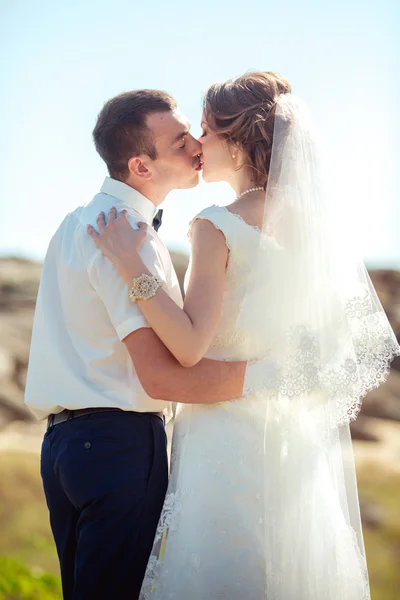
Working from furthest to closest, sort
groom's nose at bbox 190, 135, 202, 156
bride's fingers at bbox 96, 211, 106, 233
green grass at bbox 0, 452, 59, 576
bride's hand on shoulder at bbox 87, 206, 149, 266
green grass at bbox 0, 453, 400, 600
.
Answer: green grass at bbox 0, 452, 59, 576 → green grass at bbox 0, 453, 400, 600 → groom's nose at bbox 190, 135, 202, 156 → bride's fingers at bbox 96, 211, 106, 233 → bride's hand on shoulder at bbox 87, 206, 149, 266

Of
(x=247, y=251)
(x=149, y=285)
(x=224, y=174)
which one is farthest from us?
(x=224, y=174)

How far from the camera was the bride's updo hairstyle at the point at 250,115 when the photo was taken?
299cm

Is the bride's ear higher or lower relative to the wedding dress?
higher

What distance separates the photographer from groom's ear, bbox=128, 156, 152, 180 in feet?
10.3

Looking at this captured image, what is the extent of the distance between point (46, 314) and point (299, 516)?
1307 millimetres

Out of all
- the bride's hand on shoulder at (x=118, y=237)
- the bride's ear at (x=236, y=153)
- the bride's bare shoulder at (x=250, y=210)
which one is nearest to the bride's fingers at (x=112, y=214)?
the bride's hand on shoulder at (x=118, y=237)

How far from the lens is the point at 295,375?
2.77 metres

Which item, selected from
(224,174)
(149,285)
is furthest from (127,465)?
(224,174)

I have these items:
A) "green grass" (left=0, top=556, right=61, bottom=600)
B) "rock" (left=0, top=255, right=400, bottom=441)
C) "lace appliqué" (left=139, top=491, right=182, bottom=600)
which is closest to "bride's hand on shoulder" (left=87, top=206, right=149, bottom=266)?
"lace appliqué" (left=139, top=491, right=182, bottom=600)

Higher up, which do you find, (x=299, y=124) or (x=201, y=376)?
(x=299, y=124)

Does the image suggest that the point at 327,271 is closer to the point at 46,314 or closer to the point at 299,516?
the point at 299,516

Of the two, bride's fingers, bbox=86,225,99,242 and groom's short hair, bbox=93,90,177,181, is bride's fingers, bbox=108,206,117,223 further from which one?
groom's short hair, bbox=93,90,177,181

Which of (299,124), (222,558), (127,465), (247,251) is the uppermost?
(299,124)

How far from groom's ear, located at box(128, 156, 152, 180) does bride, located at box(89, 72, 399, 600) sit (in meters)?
0.34
